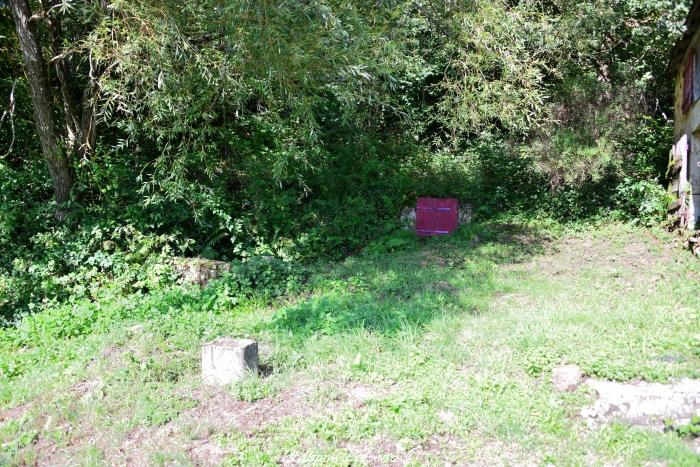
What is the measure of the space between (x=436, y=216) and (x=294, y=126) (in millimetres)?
3548

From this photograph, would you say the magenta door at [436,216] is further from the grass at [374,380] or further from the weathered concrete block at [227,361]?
the weathered concrete block at [227,361]

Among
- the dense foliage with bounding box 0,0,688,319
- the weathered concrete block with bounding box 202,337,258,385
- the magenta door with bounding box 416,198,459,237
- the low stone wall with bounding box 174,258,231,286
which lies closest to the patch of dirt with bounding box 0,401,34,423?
the weathered concrete block with bounding box 202,337,258,385

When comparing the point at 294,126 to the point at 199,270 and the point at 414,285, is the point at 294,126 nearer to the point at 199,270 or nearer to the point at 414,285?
the point at 199,270

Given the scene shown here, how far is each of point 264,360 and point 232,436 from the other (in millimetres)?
1114

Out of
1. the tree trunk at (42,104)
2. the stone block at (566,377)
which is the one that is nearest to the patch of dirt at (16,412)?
the stone block at (566,377)

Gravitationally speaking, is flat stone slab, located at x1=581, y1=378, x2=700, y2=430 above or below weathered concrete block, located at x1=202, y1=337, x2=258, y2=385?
below

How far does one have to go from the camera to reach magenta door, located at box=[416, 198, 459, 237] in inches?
423

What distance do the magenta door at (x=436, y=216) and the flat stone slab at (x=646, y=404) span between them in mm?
7169

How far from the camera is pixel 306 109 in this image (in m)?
6.94

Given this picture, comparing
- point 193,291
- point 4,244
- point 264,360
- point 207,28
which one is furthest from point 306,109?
point 4,244

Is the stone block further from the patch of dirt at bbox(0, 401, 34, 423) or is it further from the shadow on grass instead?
the patch of dirt at bbox(0, 401, 34, 423)

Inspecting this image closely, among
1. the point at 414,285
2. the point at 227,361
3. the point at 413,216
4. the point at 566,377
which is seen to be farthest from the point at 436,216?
the point at 227,361

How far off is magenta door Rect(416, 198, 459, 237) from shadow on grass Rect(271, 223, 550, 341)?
1.00ft

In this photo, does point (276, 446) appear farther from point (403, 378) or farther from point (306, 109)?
point (306, 109)
